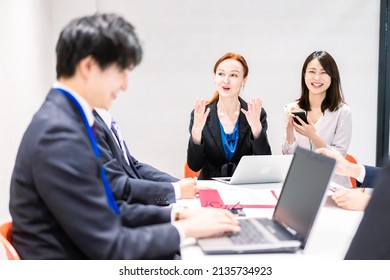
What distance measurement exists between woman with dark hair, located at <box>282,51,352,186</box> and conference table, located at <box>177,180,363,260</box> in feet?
2.80

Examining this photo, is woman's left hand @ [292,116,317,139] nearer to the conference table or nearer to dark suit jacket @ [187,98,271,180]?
dark suit jacket @ [187,98,271,180]

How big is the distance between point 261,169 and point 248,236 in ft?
3.35

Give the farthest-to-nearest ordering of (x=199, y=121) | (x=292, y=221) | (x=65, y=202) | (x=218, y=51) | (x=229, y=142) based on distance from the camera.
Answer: (x=218, y=51), (x=229, y=142), (x=199, y=121), (x=292, y=221), (x=65, y=202)

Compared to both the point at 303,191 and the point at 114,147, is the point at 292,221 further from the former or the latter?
the point at 114,147

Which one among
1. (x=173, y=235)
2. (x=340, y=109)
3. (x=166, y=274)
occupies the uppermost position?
(x=340, y=109)

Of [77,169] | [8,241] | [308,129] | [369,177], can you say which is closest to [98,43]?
[77,169]

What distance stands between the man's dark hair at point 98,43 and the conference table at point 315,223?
0.63 metres

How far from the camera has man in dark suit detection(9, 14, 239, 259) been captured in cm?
112

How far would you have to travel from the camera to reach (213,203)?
6.66ft

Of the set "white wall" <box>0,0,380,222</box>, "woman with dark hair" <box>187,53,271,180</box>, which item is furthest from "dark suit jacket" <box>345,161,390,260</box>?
"white wall" <box>0,0,380,222</box>

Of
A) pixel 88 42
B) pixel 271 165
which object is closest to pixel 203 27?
pixel 271 165

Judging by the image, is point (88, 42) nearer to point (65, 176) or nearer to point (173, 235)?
point (65, 176)

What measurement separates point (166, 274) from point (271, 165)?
124 cm

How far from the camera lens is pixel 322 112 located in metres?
3.40
